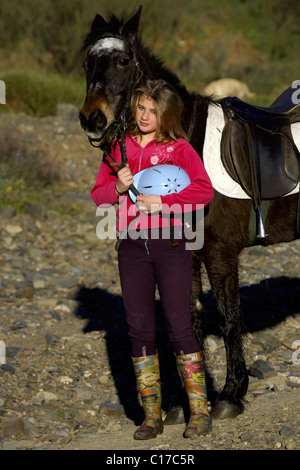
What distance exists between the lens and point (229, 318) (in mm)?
4742

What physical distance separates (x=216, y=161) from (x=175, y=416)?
1802 millimetres

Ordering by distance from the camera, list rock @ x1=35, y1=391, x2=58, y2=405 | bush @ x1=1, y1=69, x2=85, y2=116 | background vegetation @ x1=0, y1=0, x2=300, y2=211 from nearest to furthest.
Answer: rock @ x1=35, y1=391, x2=58, y2=405 < background vegetation @ x1=0, y1=0, x2=300, y2=211 < bush @ x1=1, y1=69, x2=85, y2=116

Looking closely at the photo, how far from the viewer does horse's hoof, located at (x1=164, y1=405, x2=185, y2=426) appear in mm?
4715

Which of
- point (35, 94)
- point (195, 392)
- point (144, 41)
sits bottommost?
point (195, 392)

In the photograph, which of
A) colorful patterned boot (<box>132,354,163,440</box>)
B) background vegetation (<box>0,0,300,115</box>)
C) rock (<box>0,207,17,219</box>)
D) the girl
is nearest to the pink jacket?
the girl

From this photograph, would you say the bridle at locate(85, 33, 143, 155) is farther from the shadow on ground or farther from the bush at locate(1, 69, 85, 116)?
the bush at locate(1, 69, 85, 116)

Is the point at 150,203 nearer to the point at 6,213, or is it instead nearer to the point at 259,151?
the point at 259,151

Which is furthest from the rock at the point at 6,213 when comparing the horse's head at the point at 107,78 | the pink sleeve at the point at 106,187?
the pink sleeve at the point at 106,187

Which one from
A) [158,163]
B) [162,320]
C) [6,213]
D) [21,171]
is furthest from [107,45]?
[21,171]

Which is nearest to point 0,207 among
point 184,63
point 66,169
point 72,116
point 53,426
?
point 66,169

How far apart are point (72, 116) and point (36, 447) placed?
1102 cm

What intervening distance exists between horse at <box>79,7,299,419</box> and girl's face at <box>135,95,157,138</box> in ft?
0.47

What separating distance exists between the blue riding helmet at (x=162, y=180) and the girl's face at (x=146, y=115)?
10.1 inches

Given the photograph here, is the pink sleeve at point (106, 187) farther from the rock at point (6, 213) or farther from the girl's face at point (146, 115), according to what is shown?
the rock at point (6, 213)
